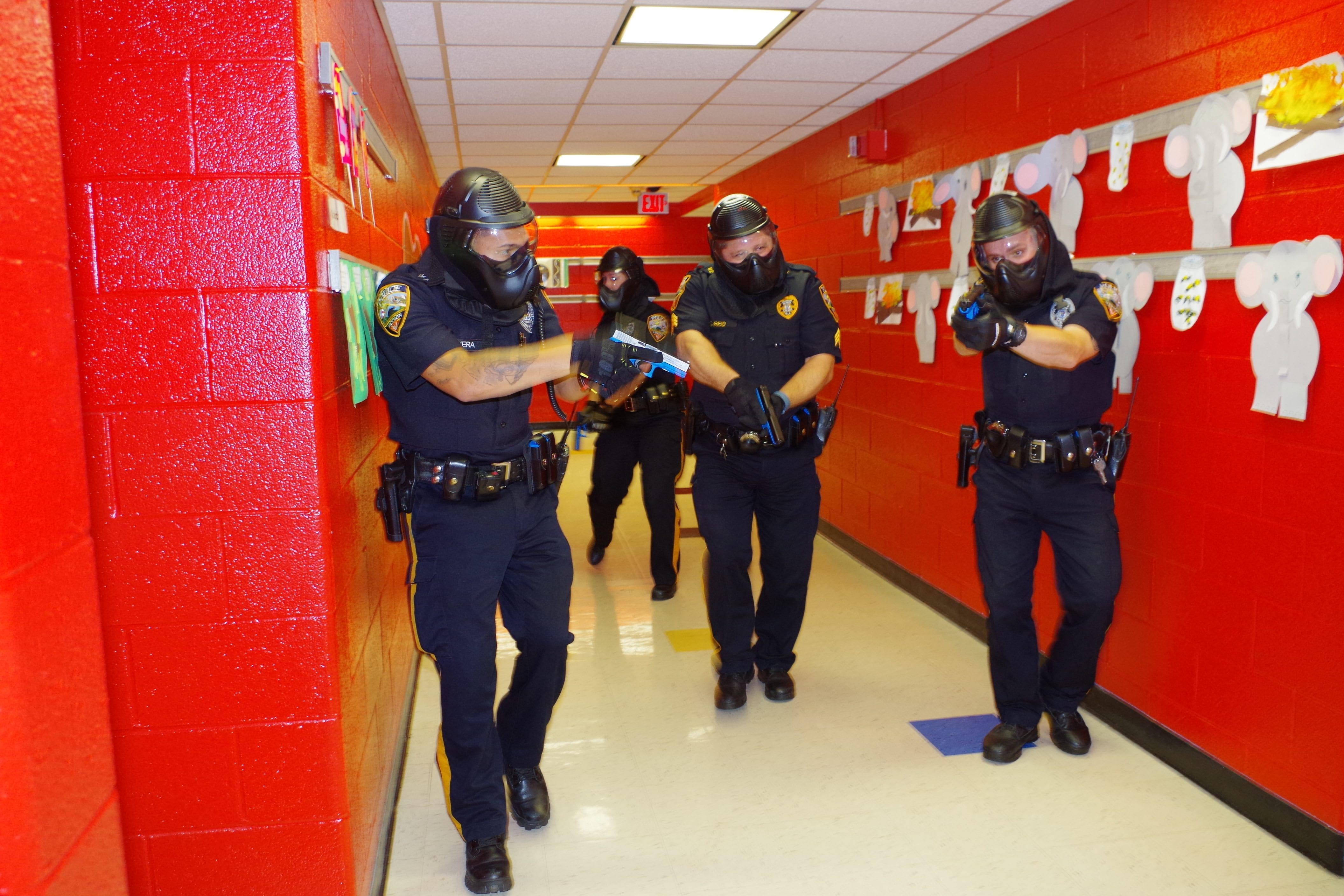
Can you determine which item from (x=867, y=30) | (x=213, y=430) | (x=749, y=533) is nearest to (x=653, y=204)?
(x=867, y=30)

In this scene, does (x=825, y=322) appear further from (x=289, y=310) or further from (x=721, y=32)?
(x=289, y=310)

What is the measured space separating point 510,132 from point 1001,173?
10.2 ft

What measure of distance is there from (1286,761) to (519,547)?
187 cm

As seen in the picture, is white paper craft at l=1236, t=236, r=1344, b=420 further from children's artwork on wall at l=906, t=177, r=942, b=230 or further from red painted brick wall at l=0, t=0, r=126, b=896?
red painted brick wall at l=0, t=0, r=126, b=896

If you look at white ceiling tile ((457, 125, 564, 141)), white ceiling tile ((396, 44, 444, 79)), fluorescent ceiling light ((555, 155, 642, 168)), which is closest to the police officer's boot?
white ceiling tile ((396, 44, 444, 79))

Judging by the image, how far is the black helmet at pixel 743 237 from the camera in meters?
2.91

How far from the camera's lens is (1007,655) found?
2.71m

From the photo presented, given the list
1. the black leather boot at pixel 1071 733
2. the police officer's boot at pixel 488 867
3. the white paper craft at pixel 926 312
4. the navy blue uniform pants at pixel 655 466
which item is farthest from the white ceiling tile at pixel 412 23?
the black leather boot at pixel 1071 733

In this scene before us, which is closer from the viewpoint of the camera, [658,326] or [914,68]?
[914,68]

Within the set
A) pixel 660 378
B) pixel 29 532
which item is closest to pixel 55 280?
pixel 29 532

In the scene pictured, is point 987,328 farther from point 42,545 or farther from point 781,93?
point 781,93

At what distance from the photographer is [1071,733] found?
108 inches

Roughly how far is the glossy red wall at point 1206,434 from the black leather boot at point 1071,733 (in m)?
0.22

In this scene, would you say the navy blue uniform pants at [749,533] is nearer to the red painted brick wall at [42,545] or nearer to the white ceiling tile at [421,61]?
the white ceiling tile at [421,61]
